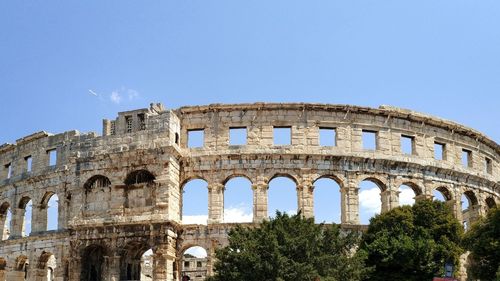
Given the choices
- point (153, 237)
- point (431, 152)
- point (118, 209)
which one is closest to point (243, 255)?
point (153, 237)

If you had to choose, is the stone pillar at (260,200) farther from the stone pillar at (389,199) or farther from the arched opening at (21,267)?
the arched opening at (21,267)

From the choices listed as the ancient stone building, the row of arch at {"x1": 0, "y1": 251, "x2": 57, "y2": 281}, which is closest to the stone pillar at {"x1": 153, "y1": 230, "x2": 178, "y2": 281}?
the ancient stone building

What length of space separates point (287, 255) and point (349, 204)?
874 centimetres

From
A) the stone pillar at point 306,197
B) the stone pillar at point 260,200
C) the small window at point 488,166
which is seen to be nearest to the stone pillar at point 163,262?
the stone pillar at point 260,200

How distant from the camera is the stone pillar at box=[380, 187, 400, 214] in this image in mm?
32188

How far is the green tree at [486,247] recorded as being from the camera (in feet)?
80.9

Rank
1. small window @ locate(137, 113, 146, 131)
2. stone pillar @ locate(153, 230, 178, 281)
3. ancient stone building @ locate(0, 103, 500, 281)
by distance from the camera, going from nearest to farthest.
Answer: stone pillar @ locate(153, 230, 178, 281)
ancient stone building @ locate(0, 103, 500, 281)
small window @ locate(137, 113, 146, 131)

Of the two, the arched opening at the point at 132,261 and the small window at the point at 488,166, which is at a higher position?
the small window at the point at 488,166

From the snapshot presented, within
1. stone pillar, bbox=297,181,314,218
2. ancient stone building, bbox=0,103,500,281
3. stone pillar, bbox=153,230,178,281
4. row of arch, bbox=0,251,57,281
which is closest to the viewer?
stone pillar, bbox=153,230,178,281

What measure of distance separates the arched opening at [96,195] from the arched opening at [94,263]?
5.80 ft

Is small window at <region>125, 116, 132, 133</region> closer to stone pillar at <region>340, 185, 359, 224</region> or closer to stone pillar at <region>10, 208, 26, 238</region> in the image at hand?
stone pillar at <region>10, 208, 26, 238</region>

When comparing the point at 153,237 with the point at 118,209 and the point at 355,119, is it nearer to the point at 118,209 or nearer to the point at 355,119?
the point at 118,209

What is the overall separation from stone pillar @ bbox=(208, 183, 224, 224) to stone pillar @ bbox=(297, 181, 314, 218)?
148 inches

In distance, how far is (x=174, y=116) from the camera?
103 ft
